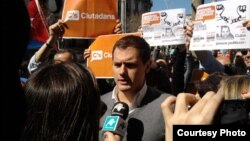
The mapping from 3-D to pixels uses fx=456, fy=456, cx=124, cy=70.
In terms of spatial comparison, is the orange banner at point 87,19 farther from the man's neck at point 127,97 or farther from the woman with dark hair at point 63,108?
the woman with dark hair at point 63,108

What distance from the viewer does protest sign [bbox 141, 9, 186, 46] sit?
471 centimetres

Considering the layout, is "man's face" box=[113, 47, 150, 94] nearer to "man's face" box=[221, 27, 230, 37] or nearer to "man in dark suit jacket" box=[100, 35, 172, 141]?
"man in dark suit jacket" box=[100, 35, 172, 141]

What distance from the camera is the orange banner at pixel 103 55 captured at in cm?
481

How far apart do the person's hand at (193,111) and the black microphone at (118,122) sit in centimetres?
78

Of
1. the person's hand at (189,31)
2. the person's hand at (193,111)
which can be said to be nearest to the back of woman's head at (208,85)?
the person's hand at (189,31)

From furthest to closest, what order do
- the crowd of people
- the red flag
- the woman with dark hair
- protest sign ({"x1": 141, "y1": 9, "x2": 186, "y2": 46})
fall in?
the red flag → protest sign ({"x1": 141, "y1": 9, "x2": 186, "y2": 46}) → the woman with dark hair → the crowd of people

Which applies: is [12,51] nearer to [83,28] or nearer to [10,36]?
[10,36]

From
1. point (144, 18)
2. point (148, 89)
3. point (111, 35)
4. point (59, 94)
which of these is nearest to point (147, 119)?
point (148, 89)

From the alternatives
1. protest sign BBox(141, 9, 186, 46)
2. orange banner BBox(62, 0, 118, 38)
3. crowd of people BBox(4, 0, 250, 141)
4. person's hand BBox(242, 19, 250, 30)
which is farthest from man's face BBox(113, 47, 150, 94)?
orange banner BBox(62, 0, 118, 38)

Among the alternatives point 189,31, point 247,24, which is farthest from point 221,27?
point 189,31

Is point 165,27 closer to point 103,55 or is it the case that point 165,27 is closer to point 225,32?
point 103,55

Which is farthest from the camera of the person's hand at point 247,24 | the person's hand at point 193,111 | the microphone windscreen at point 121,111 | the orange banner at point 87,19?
the orange banner at point 87,19

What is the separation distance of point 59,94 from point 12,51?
0.64m

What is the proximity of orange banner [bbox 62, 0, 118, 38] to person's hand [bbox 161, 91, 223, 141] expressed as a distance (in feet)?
12.5
